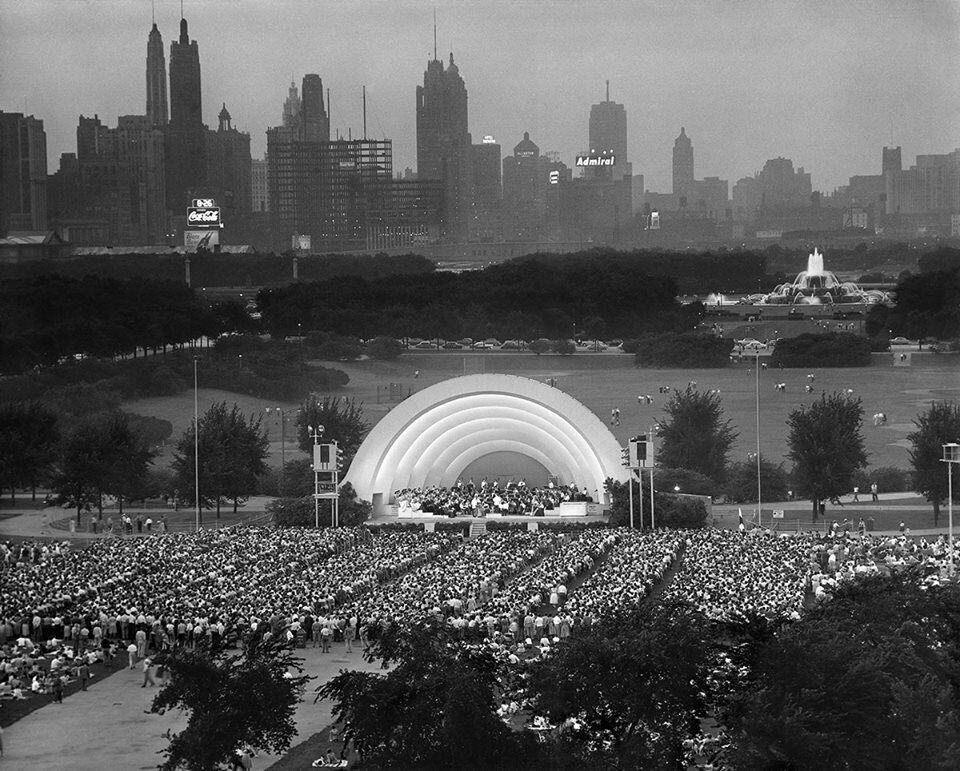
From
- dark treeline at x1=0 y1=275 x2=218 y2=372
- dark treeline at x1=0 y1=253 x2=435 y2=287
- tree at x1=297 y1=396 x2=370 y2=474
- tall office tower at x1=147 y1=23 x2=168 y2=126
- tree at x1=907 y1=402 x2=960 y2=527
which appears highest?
tall office tower at x1=147 y1=23 x2=168 y2=126

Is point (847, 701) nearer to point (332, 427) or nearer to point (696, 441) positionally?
point (696, 441)

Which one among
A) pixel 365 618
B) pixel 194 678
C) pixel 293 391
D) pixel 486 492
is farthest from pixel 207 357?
pixel 194 678

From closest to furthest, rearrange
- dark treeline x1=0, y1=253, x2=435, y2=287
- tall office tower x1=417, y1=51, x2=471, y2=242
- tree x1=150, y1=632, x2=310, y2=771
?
tree x1=150, y1=632, x2=310, y2=771 → tall office tower x1=417, y1=51, x2=471, y2=242 → dark treeline x1=0, y1=253, x2=435, y2=287

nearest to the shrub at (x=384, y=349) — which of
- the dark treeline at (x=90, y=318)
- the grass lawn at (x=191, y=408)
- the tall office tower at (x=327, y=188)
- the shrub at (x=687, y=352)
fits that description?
the dark treeline at (x=90, y=318)

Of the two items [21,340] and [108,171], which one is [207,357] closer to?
[21,340]

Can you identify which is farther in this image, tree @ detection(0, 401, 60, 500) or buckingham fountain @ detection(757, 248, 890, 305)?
buckingham fountain @ detection(757, 248, 890, 305)

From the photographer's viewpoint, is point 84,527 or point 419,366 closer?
point 84,527

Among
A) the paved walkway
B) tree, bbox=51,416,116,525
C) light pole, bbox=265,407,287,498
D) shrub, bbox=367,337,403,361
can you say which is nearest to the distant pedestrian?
the paved walkway

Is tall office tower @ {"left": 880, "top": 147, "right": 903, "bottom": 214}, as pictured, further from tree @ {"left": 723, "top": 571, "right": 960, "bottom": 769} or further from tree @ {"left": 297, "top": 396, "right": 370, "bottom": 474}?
tree @ {"left": 723, "top": 571, "right": 960, "bottom": 769}
